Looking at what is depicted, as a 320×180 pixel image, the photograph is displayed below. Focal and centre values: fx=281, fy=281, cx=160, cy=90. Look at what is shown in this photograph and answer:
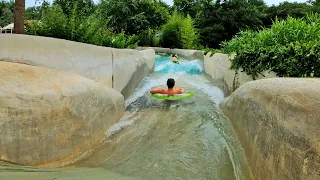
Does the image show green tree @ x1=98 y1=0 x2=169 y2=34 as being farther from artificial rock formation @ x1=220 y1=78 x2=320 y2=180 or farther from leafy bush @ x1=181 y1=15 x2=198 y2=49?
artificial rock formation @ x1=220 y1=78 x2=320 y2=180

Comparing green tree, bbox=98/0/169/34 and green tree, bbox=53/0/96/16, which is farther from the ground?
green tree, bbox=98/0/169/34

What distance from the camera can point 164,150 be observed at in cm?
435

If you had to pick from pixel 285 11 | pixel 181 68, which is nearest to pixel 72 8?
pixel 181 68

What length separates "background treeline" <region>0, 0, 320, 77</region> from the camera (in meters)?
5.02

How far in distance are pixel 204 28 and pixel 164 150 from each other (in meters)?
19.9

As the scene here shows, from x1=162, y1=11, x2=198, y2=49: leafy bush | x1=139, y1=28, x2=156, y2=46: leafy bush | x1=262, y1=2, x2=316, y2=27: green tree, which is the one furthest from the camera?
x1=262, y1=2, x2=316, y2=27: green tree

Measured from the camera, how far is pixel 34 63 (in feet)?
14.3

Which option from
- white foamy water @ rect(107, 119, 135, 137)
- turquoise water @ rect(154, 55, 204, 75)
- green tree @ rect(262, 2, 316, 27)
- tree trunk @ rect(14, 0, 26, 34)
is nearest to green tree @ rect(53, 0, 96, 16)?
tree trunk @ rect(14, 0, 26, 34)

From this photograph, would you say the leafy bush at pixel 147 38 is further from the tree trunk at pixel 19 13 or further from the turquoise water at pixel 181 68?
the tree trunk at pixel 19 13

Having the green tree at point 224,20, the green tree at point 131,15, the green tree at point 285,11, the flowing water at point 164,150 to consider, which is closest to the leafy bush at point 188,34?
the green tree at point 224,20

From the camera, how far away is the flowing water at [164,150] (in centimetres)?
340

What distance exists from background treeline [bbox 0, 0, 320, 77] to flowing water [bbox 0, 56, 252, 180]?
1531 mm

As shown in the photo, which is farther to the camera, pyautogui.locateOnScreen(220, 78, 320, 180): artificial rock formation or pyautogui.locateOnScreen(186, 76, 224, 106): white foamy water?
pyautogui.locateOnScreen(186, 76, 224, 106): white foamy water

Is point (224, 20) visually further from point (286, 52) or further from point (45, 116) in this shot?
point (45, 116)
